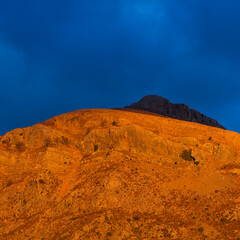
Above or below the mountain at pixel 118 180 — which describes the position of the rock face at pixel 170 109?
above

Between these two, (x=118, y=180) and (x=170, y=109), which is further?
(x=170, y=109)

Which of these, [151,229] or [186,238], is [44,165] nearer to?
[151,229]

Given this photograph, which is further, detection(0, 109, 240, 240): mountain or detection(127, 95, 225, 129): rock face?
detection(127, 95, 225, 129): rock face

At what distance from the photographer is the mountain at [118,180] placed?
24656 millimetres

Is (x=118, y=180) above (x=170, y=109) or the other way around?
the other way around

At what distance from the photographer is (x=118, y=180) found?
28.6 meters

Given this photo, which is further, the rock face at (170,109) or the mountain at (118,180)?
the rock face at (170,109)

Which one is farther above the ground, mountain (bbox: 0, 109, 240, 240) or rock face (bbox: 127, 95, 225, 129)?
rock face (bbox: 127, 95, 225, 129)

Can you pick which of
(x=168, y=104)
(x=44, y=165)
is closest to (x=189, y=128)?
(x=44, y=165)

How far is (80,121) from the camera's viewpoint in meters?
37.0

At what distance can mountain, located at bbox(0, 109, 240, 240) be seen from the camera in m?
24.7

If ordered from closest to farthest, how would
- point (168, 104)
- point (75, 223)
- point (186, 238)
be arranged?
point (186, 238) → point (75, 223) → point (168, 104)

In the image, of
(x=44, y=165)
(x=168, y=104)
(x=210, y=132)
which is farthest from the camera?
(x=168, y=104)

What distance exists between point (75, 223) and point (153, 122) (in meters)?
17.1
